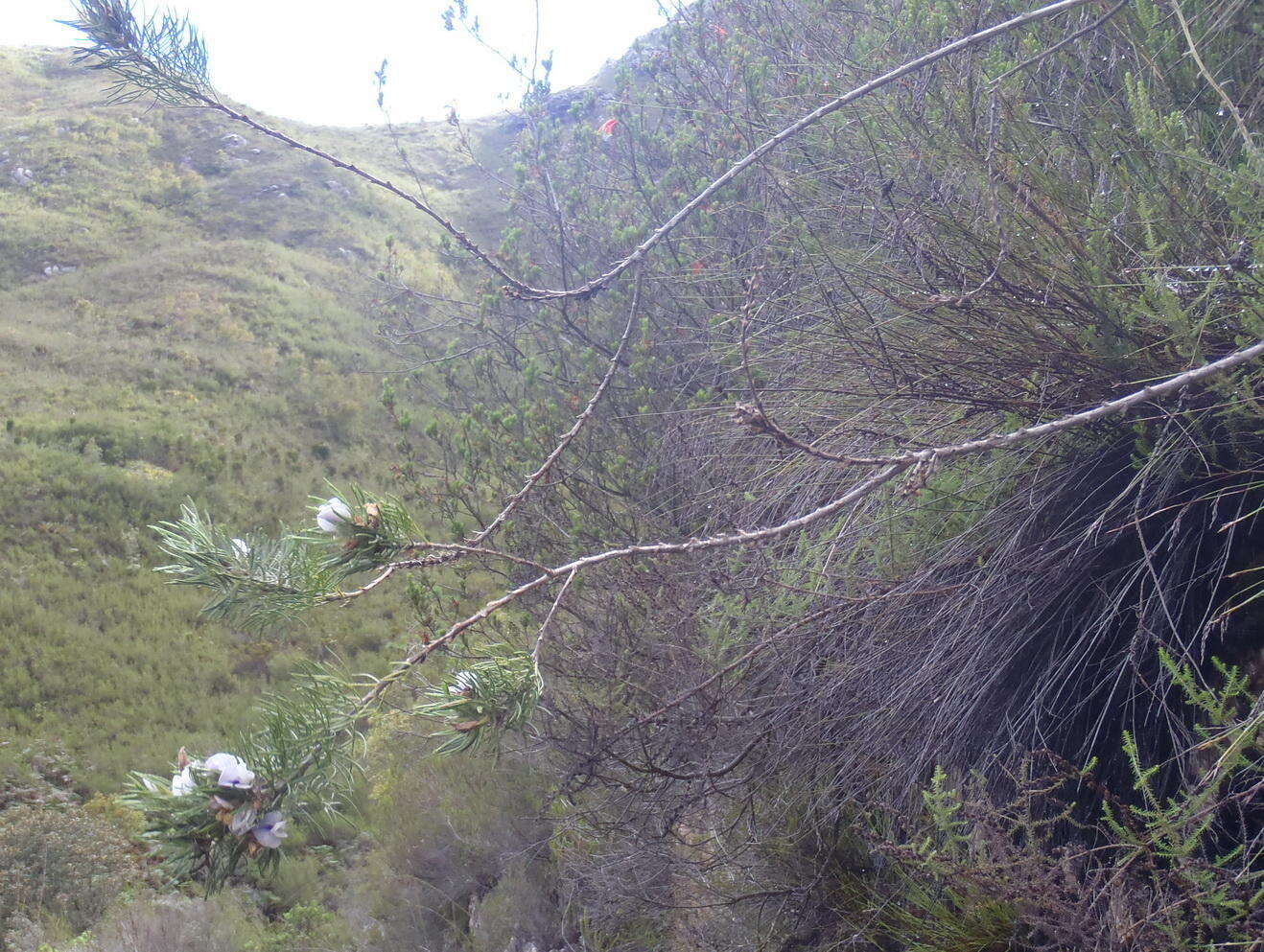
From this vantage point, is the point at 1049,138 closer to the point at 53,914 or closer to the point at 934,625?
the point at 934,625

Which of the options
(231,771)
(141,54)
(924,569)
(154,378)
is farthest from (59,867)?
(154,378)

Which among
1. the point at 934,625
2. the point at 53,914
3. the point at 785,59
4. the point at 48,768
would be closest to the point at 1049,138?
the point at 934,625

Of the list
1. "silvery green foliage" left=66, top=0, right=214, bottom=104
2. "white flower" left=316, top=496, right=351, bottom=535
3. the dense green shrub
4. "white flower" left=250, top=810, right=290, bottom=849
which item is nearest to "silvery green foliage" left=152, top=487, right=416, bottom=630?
"white flower" left=316, top=496, right=351, bottom=535

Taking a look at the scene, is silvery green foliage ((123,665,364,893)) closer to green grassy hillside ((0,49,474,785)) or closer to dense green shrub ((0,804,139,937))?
green grassy hillside ((0,49,474,785))

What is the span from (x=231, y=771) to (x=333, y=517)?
359 millimetres

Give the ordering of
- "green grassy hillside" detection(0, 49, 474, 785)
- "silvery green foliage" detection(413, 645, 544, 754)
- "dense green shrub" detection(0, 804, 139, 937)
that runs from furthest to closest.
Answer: "green grassy hillside" detection(0, 49, 474, 785)
"dense green shrub" detection(0, 804, 139, 937)
"silvery green foliage" detection(413, 645, 544, 754)

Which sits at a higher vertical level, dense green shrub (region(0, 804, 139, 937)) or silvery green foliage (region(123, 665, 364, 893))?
silvery green foliage (region(123, 665, 364, 893))

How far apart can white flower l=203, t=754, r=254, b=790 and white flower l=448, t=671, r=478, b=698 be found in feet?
0.85

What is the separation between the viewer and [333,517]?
1.15 meters

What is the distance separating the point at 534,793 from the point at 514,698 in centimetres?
322

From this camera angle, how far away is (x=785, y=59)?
4145mm

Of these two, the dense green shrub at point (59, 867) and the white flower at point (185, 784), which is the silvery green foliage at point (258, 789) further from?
the dense green shrub at point (59, 867)

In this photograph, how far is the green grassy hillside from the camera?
880cm

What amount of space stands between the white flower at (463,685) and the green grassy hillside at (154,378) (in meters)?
0.46
